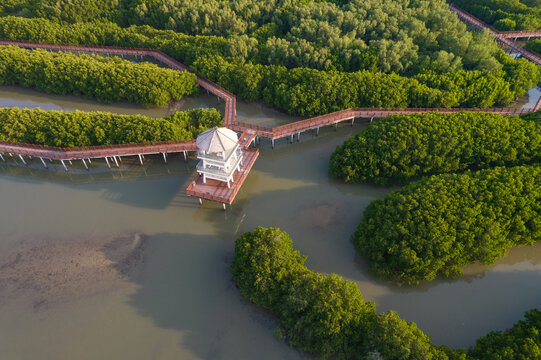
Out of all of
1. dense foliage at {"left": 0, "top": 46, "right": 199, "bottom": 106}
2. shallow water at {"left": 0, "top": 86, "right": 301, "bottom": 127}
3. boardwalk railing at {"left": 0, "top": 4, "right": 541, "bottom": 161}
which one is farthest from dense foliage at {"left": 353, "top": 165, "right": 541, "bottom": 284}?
dense foliage at {"left": 0, "top": 46, "right": 199, "bottom": 106}

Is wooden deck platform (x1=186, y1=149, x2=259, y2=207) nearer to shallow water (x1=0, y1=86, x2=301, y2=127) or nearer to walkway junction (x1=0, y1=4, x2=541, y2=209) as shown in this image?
walkway junction (x1=0, y1=4, x2=541, y2=209)

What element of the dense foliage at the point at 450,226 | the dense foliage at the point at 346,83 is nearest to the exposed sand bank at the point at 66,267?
the dense foliage at the point at 450,226

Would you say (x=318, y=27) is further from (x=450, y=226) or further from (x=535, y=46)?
(x=450, y=226)

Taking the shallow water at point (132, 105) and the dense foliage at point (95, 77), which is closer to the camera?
the dense foliage at point (95, 77)

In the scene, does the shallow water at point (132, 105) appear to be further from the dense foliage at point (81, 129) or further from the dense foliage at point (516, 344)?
the dense foliage at point (516, 344)

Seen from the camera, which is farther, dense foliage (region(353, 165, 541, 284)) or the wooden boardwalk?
the wooden boardwalk
